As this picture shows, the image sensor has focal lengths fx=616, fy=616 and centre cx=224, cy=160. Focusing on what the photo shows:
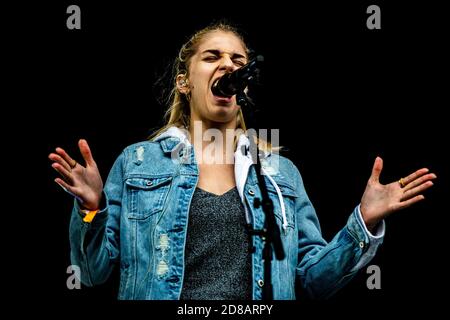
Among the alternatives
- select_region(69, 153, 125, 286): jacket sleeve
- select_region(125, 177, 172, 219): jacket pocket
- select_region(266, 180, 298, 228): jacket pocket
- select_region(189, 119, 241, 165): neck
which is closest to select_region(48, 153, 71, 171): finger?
select_region(69, 153, 125, 286): jacket sleeve

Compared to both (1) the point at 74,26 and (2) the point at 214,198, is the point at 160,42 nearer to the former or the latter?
(1) the point at 74,26

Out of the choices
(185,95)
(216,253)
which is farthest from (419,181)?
(185,95)

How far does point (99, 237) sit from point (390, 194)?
918 millimetres

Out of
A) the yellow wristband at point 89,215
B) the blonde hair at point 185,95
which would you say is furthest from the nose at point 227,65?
the yellow wristband at point 89,215

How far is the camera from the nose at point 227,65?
2.27 m

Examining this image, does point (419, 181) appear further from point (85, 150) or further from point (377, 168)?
point (85, 150)

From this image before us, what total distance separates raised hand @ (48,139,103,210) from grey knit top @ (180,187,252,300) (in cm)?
37

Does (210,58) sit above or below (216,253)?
above

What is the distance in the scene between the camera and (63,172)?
1735 millimetres

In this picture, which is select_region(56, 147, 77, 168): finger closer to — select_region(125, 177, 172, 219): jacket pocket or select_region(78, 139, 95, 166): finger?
select_region(78, 139, 95, 166): finger

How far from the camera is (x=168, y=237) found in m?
2.04

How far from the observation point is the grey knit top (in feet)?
6.48
